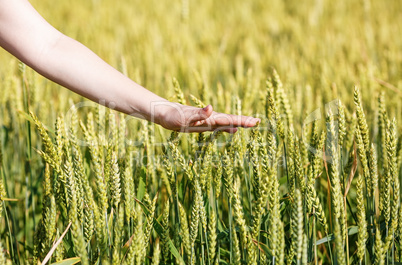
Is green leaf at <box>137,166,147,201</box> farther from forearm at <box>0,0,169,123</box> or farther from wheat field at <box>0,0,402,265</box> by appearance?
forearm at <box>0,0,169,123</box>

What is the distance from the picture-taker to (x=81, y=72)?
2.29ft

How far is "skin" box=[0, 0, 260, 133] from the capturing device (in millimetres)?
687

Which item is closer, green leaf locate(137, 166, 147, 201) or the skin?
the skin

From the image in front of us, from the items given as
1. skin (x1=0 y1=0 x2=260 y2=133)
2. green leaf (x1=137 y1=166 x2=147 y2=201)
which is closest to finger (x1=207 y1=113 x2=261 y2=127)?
skin (x1=0 y1=0 x2=260 y2=133)

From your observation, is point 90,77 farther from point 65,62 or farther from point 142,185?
point 142,185

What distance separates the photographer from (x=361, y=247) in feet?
2.14

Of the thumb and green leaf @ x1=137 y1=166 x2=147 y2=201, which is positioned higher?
the thumb

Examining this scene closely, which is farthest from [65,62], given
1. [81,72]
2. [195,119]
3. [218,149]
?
[218,149]

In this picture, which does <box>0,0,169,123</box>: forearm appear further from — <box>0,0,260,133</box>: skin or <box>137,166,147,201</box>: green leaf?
<box>137,166,147,201</box>: green leaf

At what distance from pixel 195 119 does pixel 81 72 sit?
0.65ft

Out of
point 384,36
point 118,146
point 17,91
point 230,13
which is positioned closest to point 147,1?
point 230,13

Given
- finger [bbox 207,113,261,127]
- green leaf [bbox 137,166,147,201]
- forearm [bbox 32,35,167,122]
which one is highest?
forearm [bbox 32,35,167,122]

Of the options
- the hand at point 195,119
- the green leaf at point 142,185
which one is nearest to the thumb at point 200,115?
the hand at point 195,119

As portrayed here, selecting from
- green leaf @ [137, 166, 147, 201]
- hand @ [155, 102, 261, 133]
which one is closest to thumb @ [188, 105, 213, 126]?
hand @ [155, 102, 261, 133]
